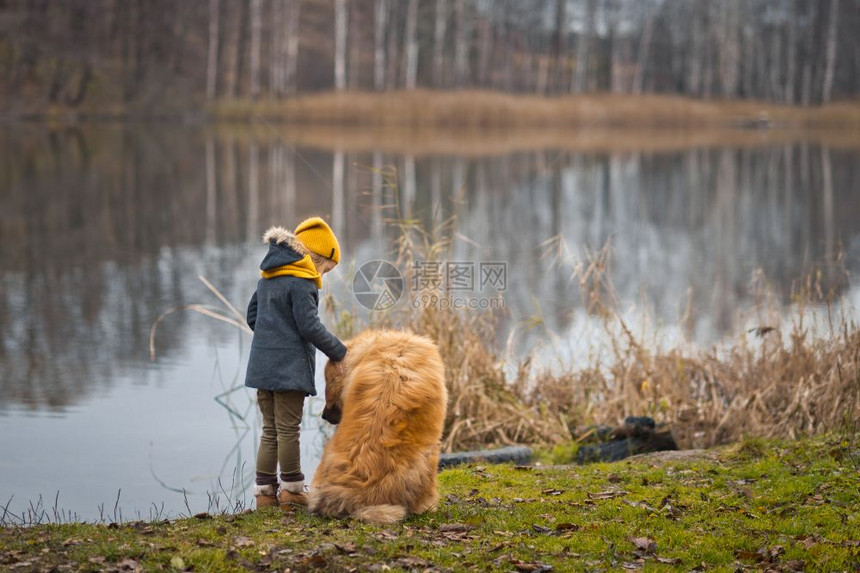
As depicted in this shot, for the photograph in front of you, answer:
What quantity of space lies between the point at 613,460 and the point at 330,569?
3923 mm


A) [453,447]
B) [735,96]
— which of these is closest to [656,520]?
[453,447]

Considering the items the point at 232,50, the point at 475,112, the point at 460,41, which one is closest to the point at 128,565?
the point at 475,112

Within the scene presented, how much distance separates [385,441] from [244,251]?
12680 mm

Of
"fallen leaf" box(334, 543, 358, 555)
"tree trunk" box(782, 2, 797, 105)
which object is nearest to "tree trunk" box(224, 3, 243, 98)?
"tree trunk" box(782, 2, 797, 105)

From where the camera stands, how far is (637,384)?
929 cm

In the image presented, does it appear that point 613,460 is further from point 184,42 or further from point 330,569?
point 184,42

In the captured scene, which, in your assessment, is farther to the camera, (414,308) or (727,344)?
(727,344)

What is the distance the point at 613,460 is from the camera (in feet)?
26.0

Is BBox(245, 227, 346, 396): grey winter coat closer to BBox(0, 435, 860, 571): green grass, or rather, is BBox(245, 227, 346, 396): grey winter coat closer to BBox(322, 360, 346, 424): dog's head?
BBox(322, 360, 346, 424): dog's head

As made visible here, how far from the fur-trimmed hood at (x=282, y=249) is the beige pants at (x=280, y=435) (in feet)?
2.42

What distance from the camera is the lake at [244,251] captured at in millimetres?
8289

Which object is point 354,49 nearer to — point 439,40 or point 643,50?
point 439,40

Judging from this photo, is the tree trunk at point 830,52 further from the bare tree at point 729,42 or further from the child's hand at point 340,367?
the child's hand at point 340,367

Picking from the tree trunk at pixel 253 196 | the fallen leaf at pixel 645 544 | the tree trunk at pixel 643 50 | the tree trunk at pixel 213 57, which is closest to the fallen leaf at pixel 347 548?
the fallen leaf at pixel 645 544
